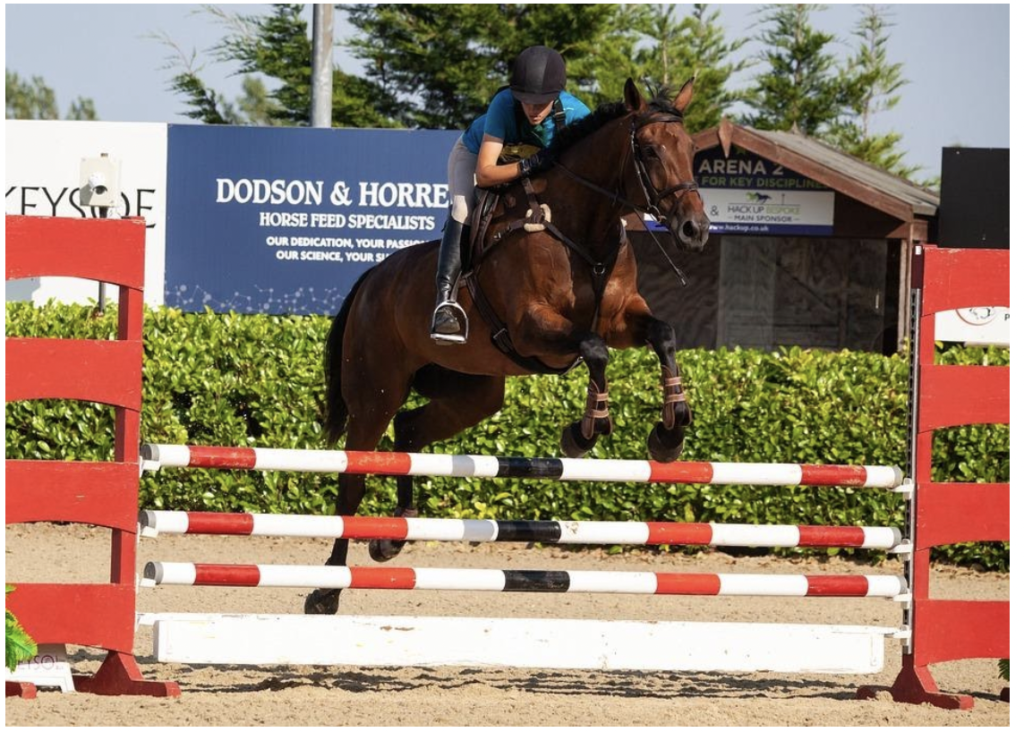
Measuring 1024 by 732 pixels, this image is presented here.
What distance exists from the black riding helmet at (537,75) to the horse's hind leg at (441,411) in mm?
1395

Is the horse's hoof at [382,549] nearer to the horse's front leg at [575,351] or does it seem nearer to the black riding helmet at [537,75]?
the horse's front leg at [575,351]

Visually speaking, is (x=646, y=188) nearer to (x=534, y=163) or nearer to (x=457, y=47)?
(x=534, y=163)

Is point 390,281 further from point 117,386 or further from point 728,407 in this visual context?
point 728,407

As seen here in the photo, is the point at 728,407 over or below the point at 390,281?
below

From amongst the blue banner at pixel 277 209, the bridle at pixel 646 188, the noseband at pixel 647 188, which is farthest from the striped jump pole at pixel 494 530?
the blue banner at pixel 277 209

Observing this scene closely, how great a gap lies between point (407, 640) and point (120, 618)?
3.14ft

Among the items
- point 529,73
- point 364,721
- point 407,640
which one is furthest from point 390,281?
point 364,721

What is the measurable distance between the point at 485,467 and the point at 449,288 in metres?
0.90

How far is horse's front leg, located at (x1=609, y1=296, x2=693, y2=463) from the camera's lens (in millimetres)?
4801

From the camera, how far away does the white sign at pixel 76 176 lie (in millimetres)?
12844

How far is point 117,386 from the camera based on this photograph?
184 inches

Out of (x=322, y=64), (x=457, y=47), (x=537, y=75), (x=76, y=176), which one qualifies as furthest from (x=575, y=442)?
(x=457, y=47)

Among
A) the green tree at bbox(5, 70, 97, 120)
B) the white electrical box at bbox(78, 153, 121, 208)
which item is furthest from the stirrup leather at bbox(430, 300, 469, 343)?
the green tree at bbox(5, 70, 97, 120)

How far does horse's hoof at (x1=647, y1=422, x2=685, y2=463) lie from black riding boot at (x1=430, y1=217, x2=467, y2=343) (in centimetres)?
92
